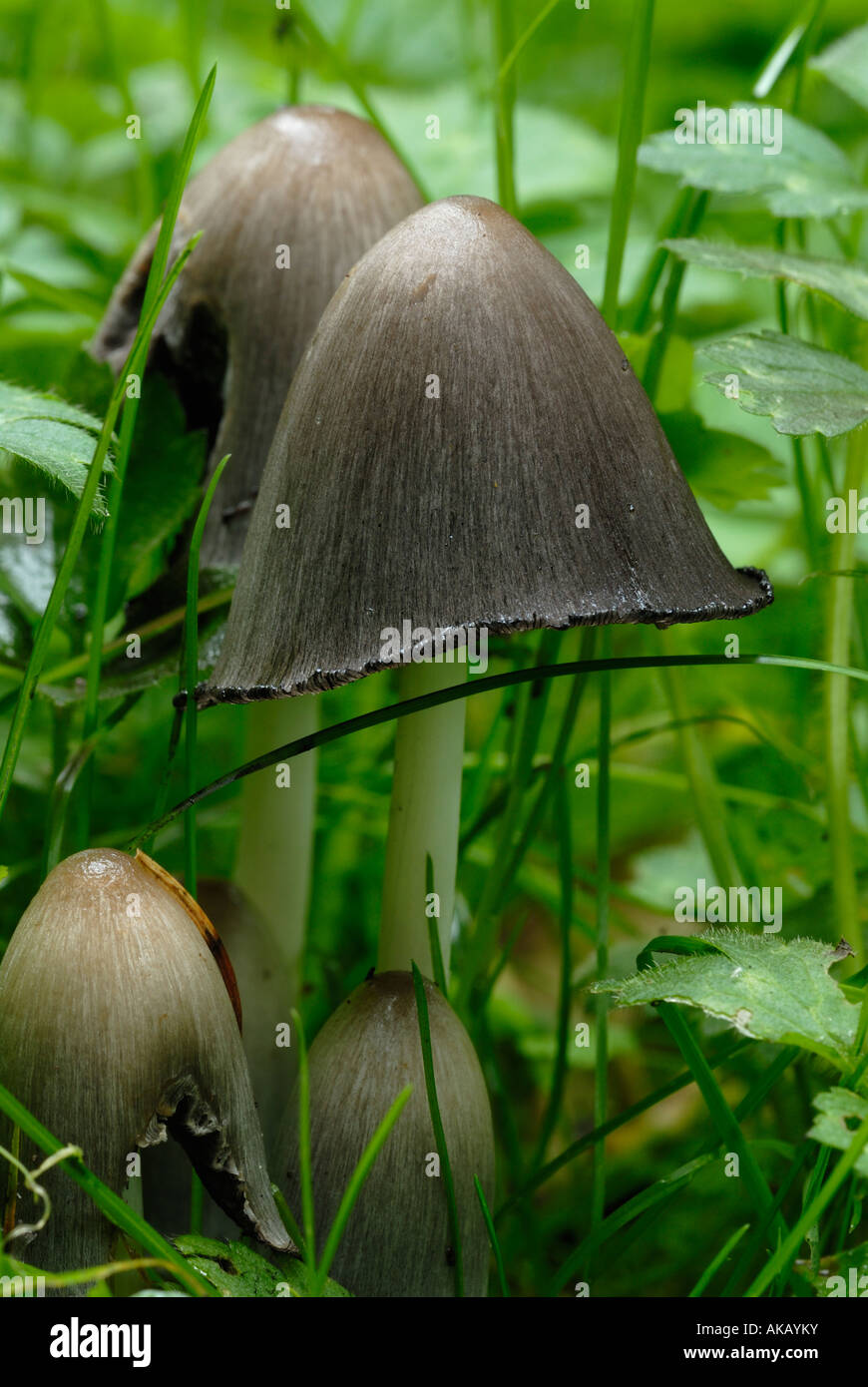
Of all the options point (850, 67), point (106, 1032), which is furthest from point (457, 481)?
point (850, 67)

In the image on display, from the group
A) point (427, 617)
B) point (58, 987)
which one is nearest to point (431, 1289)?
point (58, 987)

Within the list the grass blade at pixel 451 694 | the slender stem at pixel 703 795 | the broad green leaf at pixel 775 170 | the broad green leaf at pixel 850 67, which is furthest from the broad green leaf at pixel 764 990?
the broad green leaf at pixel 850 67

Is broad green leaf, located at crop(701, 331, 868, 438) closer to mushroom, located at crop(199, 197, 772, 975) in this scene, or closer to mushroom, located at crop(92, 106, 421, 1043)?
mushroom, located at crop(199, 197, 772, 975)

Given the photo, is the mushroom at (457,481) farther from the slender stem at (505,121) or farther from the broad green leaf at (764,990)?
the slender stem at (505,121)

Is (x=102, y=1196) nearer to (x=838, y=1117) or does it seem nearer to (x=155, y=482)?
(x=838, y=1117)

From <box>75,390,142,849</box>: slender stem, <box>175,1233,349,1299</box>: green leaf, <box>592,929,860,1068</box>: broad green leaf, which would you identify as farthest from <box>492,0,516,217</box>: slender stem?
<box>175,1233,349,1299</box>: green leaf
